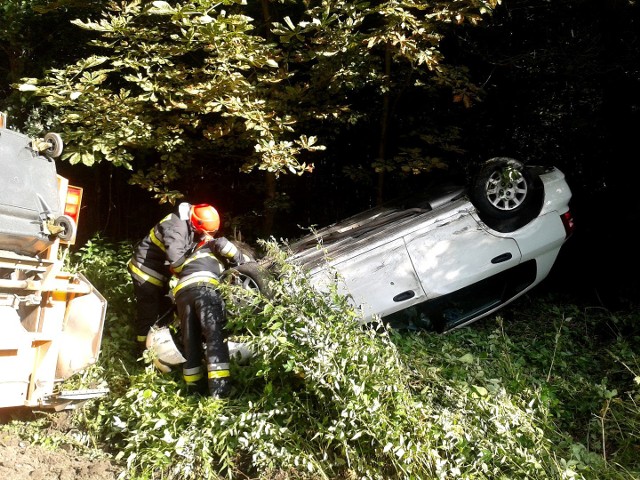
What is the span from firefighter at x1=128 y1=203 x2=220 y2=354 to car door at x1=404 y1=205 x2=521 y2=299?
182 centimetres

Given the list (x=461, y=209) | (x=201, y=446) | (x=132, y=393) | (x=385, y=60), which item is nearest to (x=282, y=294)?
(x=201, y=446)

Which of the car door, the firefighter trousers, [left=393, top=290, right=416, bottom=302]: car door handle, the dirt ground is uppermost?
the car door

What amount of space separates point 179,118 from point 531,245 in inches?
138

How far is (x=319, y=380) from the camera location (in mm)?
3494

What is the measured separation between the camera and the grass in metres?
3.32

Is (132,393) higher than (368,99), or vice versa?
(368,99)

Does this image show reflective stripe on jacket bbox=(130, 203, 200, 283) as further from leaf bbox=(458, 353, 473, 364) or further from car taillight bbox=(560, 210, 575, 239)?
car taillight bbox=(560, 210, 575, 239)

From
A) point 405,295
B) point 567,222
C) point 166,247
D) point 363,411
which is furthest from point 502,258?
point 166,247

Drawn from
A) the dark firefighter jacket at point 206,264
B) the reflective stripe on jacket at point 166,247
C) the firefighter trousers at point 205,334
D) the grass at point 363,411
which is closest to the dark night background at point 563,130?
the grass at point 363,411

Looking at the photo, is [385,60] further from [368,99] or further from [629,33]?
[629,33]

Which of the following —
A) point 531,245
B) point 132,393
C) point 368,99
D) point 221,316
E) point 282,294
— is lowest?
point 132,393

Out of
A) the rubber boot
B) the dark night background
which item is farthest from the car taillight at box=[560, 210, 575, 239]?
the rubber boot

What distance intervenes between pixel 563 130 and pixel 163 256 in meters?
5.06

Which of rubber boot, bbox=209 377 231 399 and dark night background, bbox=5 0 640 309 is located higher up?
dark night background, bbox=5 0 640 309
